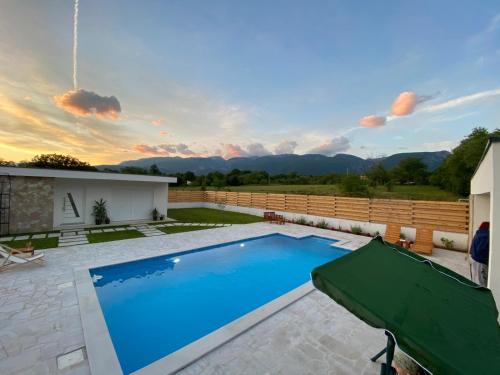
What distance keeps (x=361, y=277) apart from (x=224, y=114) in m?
16.5

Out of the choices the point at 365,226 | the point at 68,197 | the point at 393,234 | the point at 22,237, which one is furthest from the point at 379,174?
the point at 22,237

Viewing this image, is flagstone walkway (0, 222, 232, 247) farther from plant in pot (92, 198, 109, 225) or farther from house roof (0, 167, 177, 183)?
house roof (0, 167, 177, 183)

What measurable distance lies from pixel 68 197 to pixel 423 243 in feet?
62.1

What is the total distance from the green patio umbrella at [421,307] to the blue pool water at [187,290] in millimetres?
3758

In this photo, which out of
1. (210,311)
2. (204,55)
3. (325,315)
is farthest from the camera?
(204,55)

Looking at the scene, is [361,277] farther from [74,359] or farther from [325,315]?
[74,359]

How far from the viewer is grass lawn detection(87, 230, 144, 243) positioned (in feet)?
34.0

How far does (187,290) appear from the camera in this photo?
650 cm

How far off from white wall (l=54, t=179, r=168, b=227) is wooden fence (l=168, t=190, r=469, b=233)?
801 centimetres

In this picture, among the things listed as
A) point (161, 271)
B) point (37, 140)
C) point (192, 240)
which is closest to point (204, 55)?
point (192, 240)

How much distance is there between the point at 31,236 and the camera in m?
Result: 10.7

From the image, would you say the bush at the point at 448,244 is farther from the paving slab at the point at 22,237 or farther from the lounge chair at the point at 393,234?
the paving slab at the point at 22,237

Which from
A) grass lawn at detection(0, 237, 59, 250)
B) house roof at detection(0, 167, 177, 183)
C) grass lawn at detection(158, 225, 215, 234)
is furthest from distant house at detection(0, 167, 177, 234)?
grass lawn at detection(158, 225, 215, 234)

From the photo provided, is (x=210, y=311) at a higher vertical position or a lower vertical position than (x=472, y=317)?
lower
